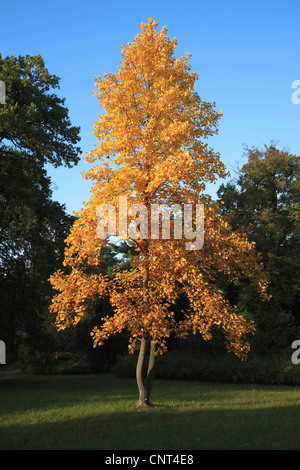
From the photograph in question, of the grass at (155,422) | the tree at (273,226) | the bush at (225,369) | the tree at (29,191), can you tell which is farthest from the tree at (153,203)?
the tree at (273,226)

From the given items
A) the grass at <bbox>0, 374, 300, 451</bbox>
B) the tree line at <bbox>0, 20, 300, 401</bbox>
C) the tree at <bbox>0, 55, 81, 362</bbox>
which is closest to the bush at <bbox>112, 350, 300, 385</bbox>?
the tree line at <bbox>0, 20, 300, 401</bbox>

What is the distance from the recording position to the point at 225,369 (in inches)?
945

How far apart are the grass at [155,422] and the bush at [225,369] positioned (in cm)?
477

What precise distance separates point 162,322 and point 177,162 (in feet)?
14.5

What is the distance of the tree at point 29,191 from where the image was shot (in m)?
19.4

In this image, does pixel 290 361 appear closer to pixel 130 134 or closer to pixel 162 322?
pixel 162 322

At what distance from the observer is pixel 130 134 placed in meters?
13.7

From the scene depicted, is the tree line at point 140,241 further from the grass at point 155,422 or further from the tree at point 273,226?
the grass at point 155,422

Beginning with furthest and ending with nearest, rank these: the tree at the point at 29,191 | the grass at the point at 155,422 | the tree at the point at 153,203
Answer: the tree at the point at 29,191
the tree at the point at 153,203
the grass at the point at 155,422

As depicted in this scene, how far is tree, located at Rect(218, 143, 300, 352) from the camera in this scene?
3045 centimetres

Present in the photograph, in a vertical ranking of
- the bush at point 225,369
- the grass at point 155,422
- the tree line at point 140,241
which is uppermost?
the tree line at point 140,241

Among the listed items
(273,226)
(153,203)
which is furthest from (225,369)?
(153,203)

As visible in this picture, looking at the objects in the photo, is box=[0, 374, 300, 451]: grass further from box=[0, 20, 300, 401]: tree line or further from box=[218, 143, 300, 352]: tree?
box=[218, 143, 300, 352]: tree
